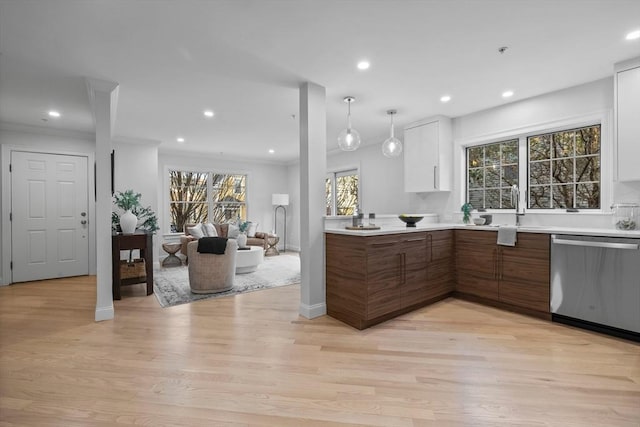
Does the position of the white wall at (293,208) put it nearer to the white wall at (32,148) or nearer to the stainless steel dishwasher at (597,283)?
the white wall at (32,148)

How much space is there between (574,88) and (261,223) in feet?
22.4

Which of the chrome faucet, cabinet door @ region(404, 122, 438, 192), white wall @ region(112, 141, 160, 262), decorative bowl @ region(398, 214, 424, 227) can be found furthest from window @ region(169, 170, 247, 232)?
the chrome faucet

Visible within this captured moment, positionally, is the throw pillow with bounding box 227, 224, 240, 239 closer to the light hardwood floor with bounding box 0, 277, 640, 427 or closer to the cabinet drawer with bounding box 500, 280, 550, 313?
the light hardwood floor with bounding box 0, 277, 640, 427

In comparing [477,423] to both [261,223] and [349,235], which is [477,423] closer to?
[349,235]

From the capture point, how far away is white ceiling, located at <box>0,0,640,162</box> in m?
2.10

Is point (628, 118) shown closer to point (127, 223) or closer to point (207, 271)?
point (207, 271)

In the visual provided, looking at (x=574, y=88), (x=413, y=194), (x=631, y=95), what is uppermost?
(x=574, y=88)

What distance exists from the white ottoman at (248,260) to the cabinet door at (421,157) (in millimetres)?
2837

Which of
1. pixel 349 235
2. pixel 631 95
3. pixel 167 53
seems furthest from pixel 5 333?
pixel 631 95

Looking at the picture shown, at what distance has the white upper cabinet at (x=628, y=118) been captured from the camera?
2.80m

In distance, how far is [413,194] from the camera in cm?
512

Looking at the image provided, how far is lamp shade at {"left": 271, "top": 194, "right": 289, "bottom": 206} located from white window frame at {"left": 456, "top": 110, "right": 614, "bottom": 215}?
184 inches

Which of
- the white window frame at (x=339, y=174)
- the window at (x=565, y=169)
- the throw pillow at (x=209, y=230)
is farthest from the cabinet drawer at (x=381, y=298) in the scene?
the throw pillow at (x=209, y=230)

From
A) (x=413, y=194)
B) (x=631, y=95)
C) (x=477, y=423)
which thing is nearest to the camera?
(x=477, y=423)
